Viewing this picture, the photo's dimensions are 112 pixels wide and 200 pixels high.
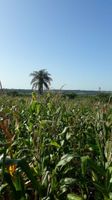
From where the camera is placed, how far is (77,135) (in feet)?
12.5

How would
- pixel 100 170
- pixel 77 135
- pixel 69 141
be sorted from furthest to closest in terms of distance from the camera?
pixel 77 135
pixel 69 141
pixel 100 170

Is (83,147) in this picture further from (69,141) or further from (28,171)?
(28,171)

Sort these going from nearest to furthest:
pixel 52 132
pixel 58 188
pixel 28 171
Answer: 1. pixel 28 171
2. pixel 58 188
3. pixel 52 132

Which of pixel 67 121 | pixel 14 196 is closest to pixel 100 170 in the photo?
pixel 14 196

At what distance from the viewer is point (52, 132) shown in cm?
311

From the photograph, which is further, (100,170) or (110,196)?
(100,170)

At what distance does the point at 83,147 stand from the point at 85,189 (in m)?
1.01

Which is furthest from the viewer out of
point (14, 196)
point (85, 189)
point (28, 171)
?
point (85, 189)

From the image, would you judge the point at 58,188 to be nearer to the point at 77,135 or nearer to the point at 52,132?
the point at 52,132

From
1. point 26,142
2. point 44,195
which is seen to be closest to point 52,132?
point 26,142

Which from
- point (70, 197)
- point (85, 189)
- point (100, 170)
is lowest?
point (85, 189)

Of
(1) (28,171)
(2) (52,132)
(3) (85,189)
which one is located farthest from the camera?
(2) (52,132)

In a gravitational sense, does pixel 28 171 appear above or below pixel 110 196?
above

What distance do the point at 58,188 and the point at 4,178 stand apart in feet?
2.06
